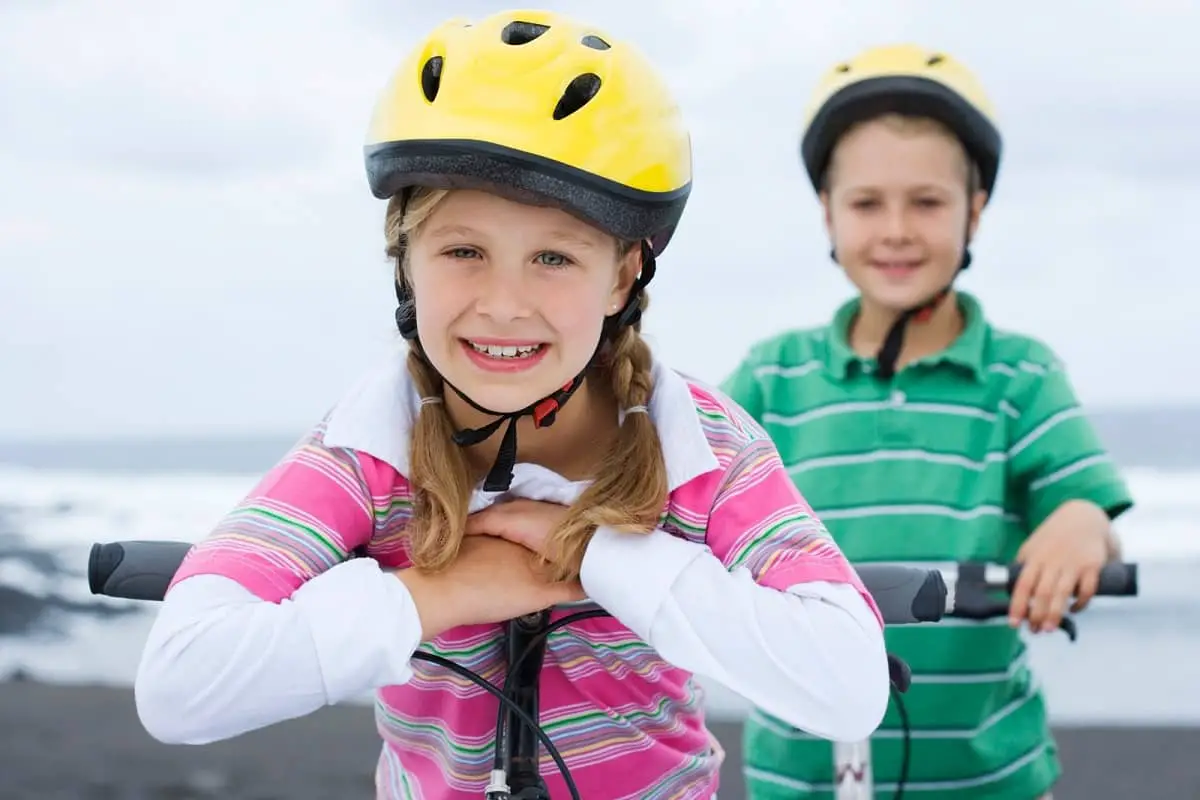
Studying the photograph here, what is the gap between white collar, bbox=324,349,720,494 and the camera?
187 centimetres

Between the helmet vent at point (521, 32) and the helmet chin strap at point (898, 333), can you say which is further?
the helmet chin strap at point (898, 333)

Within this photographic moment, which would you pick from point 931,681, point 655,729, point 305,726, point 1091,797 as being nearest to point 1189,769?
point 1091,797

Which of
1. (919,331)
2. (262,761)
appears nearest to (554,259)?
(919,331)

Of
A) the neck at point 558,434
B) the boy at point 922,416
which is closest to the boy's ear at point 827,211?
the boy at point 922,416

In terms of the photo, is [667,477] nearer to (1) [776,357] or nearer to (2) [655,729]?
(2) [655,729]

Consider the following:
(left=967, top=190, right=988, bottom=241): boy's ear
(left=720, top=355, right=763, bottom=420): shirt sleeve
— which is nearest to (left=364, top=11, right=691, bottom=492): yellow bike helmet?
(left=720, top=355, right=763, bottom=420): shirt sleeve

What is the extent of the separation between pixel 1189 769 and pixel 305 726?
421 cm

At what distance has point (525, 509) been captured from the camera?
1.87 meters

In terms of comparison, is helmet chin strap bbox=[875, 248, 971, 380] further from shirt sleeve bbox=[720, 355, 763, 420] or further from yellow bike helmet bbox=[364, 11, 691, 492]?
yellow bike helmet bbox=[364, 11, 691, 492]

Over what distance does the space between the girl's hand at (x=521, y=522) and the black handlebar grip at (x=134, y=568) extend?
438mm

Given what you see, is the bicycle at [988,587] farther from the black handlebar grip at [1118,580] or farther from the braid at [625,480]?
the braid at [625,480]

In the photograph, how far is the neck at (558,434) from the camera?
2.05 m

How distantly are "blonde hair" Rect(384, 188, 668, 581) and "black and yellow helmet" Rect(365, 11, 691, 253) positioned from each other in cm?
7

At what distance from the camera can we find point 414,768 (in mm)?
2070
